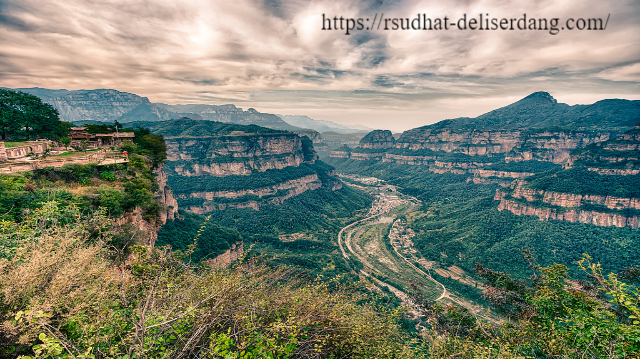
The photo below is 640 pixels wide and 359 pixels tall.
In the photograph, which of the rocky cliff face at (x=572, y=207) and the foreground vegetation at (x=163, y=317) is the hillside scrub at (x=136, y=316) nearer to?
the foreground vegetation at (x=163, y=317)

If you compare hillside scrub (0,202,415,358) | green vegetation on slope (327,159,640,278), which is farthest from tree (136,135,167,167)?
green vegetation on slope (327,159,640,278)

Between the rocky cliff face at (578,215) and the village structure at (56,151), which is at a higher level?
the village structure at (56,151)

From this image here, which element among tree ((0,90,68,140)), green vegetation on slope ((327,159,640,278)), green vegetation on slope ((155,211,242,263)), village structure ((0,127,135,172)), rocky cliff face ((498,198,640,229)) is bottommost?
green vegetation on slope ((327,159,640,278))

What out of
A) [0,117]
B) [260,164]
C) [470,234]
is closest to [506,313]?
[0,117]

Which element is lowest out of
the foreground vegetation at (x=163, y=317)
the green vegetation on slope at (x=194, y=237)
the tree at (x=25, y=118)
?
the green vegetation on slope at (x=194, y=237)

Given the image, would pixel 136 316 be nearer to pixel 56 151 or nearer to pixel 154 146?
pixel 56 151

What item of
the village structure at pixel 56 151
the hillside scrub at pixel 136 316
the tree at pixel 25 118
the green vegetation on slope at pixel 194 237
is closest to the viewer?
the hillside scrub at pixel 136 316

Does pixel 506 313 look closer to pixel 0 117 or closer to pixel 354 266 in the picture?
pixel 354 266

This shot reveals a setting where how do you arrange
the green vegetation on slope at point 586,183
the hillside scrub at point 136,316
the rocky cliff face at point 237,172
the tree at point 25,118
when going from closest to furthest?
the hillside scrub at point 136,316 → the tree at point 25,118 → the green vegetation on slope at point 586,183 → the rocky cliff face at point 237,172

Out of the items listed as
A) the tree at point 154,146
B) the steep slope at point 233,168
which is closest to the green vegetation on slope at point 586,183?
the steep slope at point 233,168

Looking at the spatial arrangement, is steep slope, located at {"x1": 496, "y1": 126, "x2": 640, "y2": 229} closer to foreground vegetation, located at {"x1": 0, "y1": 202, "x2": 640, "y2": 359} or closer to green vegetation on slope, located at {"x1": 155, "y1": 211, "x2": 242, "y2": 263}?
foreground vegetation, located at {"x1": 0, "y1": 202, "x2": 640, "y2": 359}
